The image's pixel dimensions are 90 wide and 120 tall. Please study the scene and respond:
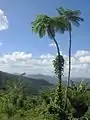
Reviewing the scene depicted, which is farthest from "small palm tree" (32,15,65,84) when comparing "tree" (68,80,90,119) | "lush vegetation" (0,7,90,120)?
"tree" (68,80,90,119)

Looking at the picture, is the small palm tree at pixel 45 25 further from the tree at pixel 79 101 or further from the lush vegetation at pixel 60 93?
the tree at pixel 79 101

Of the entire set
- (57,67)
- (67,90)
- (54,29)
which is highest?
A: (54,29)

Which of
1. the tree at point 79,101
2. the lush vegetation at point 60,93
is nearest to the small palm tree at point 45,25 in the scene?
the lush vegetation at point 60,93

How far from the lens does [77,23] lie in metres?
53.2

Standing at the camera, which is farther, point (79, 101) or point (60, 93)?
point (60, 93)

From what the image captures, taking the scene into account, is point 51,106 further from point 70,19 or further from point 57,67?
point 70,19

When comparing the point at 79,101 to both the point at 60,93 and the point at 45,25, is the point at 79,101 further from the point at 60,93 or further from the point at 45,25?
the point at 45,25

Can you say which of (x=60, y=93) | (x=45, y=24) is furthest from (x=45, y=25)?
(x=60, y=93)

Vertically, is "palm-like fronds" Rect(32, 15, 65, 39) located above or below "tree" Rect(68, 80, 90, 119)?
above

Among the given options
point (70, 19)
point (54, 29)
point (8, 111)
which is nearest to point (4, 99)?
point (8, 111)

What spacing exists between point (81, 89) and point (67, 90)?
2348 millimetres

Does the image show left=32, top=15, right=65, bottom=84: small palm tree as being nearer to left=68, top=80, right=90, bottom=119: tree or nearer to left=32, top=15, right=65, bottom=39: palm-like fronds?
left=32, top=15, right=65, bottom=39: palm-like fronds

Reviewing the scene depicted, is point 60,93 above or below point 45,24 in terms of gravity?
below

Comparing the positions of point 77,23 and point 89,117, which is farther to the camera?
point 77,23
